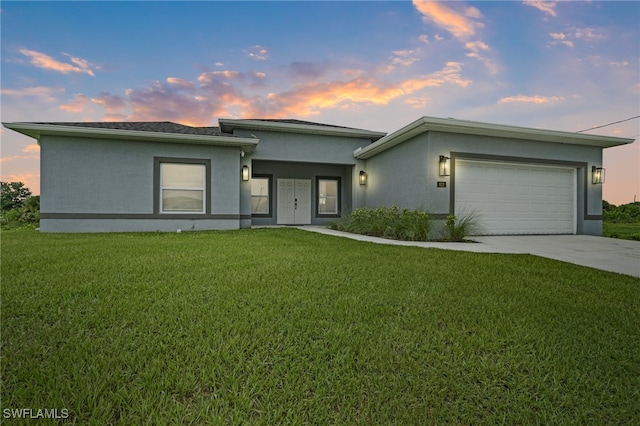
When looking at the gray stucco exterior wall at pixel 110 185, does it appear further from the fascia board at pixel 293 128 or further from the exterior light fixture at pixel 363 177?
the exterior light fixture at pixel 363 177

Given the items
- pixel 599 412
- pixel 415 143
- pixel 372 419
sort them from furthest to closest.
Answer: pixel 415 143
pixel 599 412
pixel 372 419

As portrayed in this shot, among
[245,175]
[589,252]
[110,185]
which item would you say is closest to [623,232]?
[589,252]

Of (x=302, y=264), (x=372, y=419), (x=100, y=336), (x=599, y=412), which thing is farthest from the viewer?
(x=302, y=264)

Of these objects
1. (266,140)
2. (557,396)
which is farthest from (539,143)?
(557,396)

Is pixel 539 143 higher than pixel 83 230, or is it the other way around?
pixel 539 143

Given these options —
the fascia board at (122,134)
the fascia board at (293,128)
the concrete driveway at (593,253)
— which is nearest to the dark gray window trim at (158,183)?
the fascia board at (122,134)

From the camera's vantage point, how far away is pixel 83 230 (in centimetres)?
861

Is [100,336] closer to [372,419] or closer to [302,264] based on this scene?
[372,419]

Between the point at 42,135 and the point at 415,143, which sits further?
the point at 415,143

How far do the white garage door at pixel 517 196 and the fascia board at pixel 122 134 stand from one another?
6732 mm

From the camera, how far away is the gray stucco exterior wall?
841cm

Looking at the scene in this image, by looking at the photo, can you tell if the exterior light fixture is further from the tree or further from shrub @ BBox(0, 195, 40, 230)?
the tree

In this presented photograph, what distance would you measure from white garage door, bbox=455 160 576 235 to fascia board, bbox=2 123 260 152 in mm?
6732

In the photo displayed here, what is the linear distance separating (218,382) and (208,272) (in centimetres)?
221
